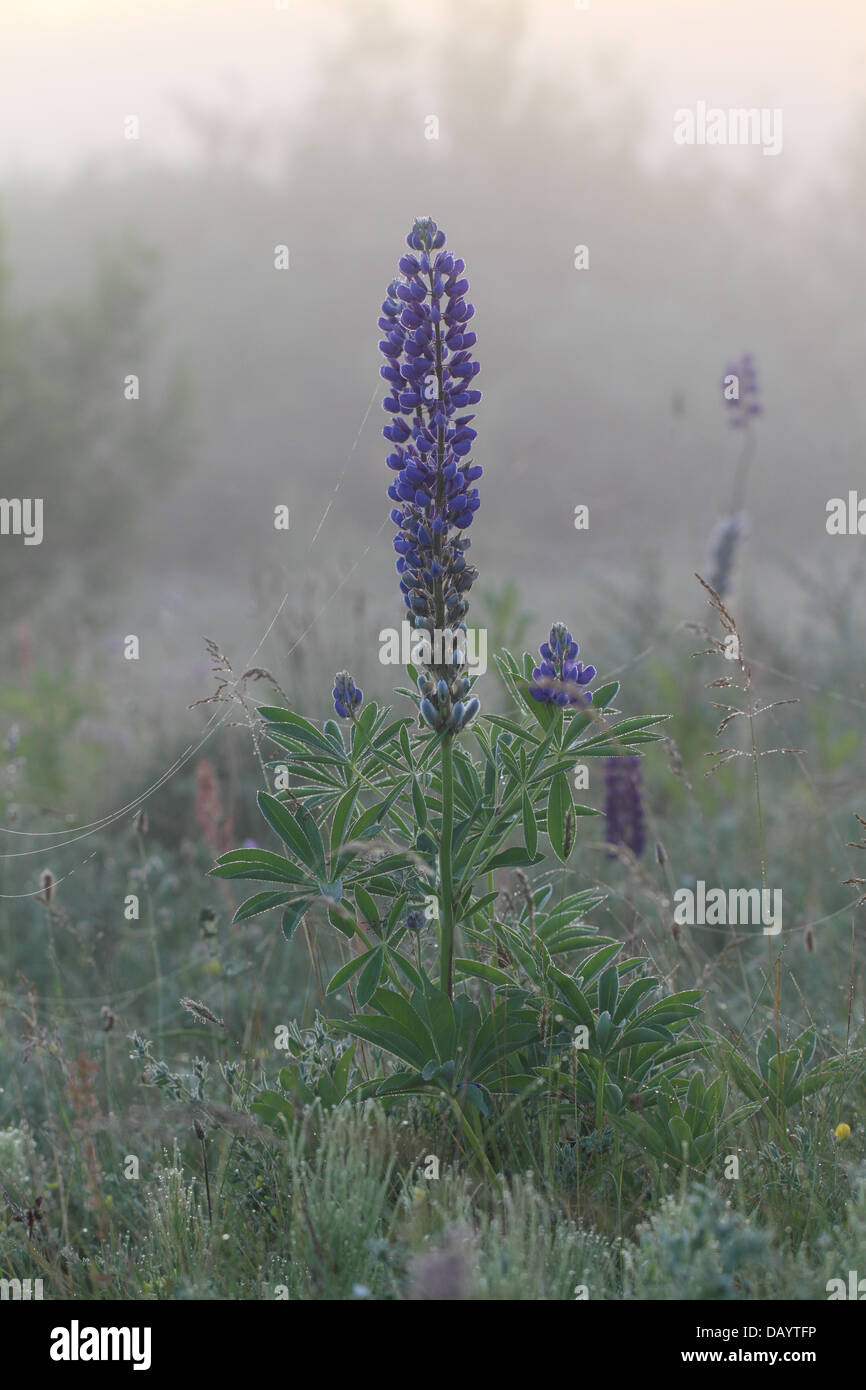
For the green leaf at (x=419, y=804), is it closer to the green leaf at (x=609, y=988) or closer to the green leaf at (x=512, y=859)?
the green leaf at (x=512, y=859)

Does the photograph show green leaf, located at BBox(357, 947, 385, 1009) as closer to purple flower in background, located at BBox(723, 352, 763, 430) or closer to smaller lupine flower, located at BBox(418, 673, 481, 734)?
smaller lupine flower, located at BBox(418, 673, 481, 734)

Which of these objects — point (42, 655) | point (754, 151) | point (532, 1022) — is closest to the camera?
point (532, 1022)

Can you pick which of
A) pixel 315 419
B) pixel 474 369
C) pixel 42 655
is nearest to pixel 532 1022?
pixel 474 369

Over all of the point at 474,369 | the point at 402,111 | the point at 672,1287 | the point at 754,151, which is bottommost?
the point at 672,1287

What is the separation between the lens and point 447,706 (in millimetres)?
2326

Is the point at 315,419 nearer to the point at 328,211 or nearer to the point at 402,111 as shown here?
the point at 328,211

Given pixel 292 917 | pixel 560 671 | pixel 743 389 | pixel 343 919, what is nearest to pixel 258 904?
pixel 292 917

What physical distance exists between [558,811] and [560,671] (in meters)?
0.28

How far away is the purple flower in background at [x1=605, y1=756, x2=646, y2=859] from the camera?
3.97 m

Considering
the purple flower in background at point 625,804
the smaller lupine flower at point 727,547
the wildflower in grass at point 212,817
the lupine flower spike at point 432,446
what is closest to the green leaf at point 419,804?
the lupine flower spike at point 432,446

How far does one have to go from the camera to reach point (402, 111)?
34.2m

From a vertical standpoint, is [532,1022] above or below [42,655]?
below

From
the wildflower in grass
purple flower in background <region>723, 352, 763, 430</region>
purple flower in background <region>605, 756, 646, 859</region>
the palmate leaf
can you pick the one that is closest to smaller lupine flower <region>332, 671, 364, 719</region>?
the palmate leaf
